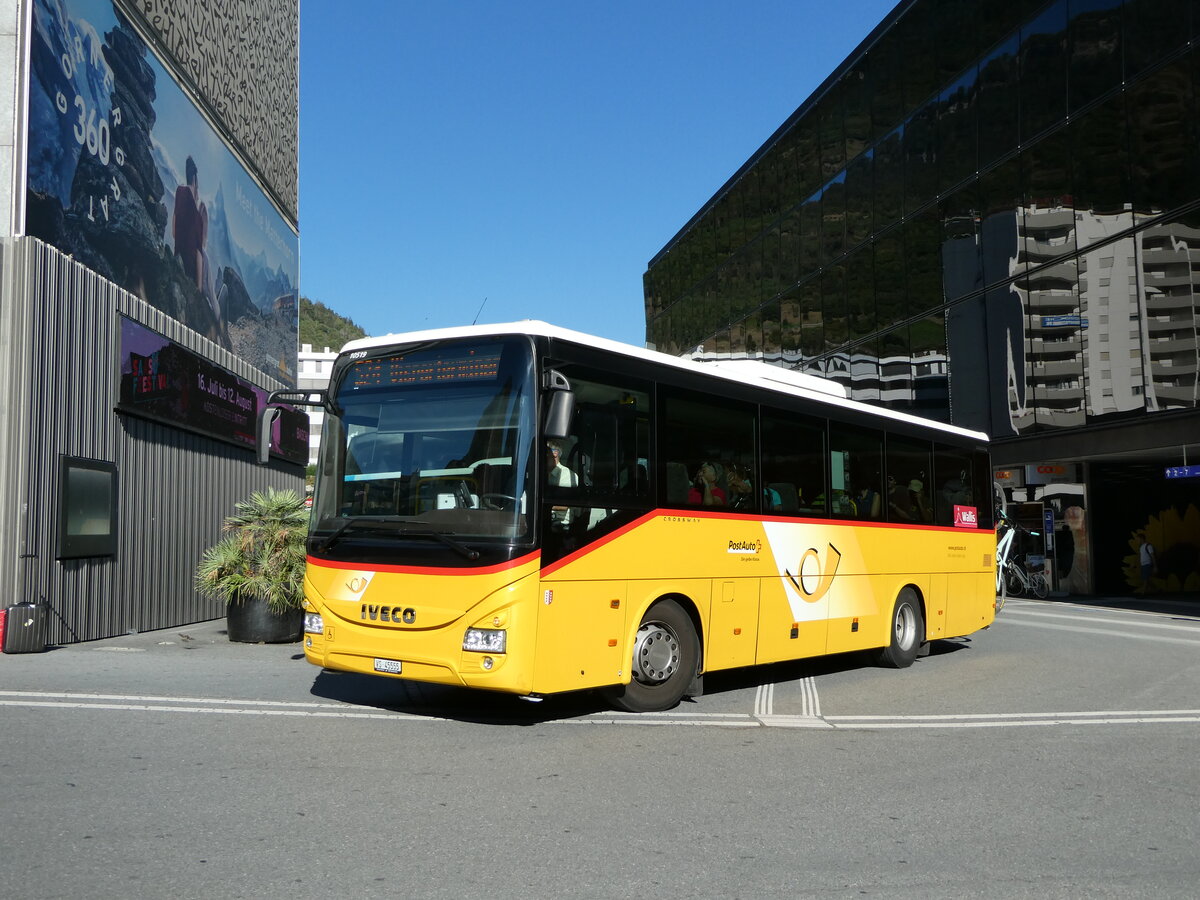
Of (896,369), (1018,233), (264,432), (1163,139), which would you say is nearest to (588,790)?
(264,432)

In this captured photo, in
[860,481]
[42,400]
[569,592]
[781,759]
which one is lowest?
[781,759]

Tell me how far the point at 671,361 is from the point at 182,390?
1232 cm

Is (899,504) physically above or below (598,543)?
above

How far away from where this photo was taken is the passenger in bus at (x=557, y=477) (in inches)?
325

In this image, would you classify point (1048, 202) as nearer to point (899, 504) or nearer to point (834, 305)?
point (834, 305)

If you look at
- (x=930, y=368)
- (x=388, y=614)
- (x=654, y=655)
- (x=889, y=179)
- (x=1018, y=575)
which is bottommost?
(x=1018, y=575)

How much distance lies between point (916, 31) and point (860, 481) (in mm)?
25213

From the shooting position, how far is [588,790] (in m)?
6.47

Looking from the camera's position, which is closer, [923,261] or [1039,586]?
[1039,586]

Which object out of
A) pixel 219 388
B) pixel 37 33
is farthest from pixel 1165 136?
pixel 37 33

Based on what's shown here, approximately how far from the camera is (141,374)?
17578mm

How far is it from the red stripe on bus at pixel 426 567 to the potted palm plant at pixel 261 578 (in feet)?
22.1

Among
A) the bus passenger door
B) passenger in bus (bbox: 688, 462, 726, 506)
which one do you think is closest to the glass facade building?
the bus passenger door

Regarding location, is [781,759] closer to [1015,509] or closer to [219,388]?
A: [219,388]
